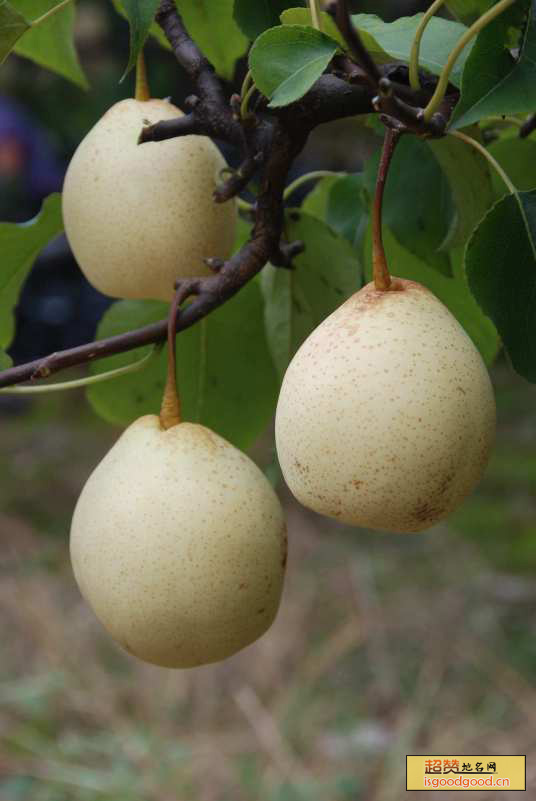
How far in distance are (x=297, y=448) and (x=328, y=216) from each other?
269 millimetres

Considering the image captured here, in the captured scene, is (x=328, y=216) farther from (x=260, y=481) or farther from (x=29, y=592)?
(x=29, y=592)

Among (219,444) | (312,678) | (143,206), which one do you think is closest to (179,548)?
(219,444)

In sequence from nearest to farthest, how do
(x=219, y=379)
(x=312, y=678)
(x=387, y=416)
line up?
(x=387, y=416) → (x=219, y=379) → (x=312, y=678)

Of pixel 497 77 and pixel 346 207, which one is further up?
pixel 497 77

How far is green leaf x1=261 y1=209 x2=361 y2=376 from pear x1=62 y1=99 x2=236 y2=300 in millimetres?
51

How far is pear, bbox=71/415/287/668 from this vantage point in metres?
0.44

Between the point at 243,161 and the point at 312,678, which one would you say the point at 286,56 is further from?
the point at 312,678

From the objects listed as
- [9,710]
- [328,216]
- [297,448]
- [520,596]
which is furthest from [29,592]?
[297,448]

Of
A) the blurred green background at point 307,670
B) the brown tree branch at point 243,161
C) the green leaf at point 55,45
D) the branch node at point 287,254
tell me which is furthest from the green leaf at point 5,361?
the blurred green background at point 307,670

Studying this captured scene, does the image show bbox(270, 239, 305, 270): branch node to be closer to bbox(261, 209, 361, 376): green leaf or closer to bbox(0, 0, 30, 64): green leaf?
bbox(261, 209, 361, 376): green leaf

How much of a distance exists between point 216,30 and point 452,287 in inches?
7.1

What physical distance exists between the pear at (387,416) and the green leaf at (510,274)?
3 centimetres

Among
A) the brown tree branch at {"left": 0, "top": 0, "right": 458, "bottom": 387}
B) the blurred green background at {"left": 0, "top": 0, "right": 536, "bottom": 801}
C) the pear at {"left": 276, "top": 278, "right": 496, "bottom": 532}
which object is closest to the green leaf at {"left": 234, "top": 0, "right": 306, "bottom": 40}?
the brown tree branch at {"left": 0, "top": 0, "right": 458, "bottom": 387}

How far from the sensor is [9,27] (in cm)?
46
